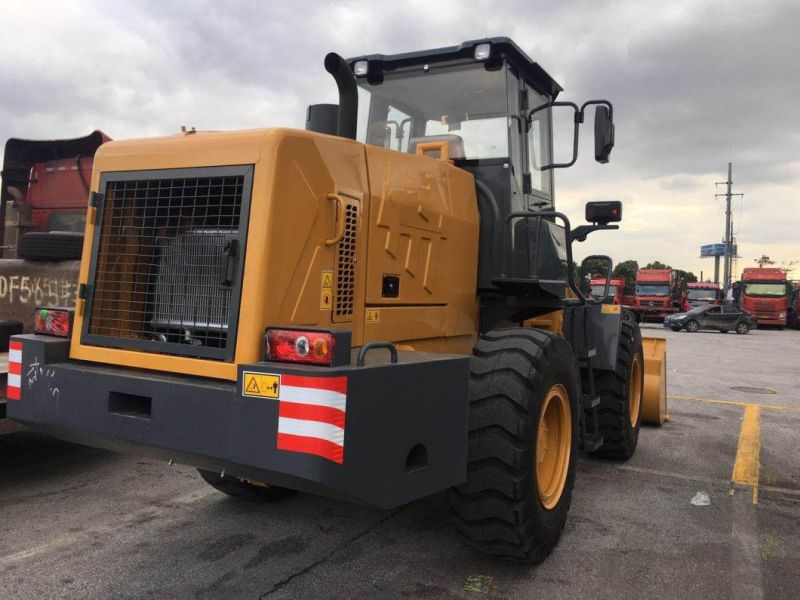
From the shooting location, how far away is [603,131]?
4430 millimetres

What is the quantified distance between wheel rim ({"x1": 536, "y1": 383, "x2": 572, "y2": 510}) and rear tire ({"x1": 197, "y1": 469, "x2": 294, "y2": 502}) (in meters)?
1.82

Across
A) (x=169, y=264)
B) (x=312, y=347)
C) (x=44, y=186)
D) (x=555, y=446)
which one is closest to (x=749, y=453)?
(x=555, y=446)

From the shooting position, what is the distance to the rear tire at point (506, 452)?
3.27 meters

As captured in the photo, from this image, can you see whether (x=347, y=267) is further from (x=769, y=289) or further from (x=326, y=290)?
(x=769, y=289)

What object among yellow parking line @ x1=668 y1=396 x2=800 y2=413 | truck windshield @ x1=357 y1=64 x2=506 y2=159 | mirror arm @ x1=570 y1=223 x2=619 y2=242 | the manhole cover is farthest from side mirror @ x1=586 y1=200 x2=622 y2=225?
the manhole cover

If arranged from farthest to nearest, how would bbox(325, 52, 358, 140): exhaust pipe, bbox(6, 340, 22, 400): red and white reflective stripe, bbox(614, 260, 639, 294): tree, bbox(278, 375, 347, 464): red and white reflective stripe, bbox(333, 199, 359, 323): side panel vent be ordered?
bbox(614, 260, 639, 294): tree < bbox(325, 52, 358, 140): exhaust pipe < bbox(6, 340, 22, 400): red and white reflective stripe < bbox(333, 199, 359, 323): side panel vent < bbox(278, 375, 347, 464): red and white reflective stripe

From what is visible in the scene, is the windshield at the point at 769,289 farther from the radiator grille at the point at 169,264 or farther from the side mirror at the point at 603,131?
the radiator grille at the point at 169,264

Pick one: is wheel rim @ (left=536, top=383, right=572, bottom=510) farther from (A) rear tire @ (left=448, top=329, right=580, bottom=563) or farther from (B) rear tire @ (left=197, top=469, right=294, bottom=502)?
(B) rear tire @ (left=197, top=469, right=294, bottom=502)

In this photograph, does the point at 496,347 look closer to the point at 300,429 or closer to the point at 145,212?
the point at 300,429

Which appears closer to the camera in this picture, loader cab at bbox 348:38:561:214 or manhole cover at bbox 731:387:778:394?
loader cab at bbox 348:38:561:214

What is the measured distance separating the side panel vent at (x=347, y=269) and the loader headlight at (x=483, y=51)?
1.79 metres

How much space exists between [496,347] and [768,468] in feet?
12.5

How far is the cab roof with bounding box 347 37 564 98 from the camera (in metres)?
4.30

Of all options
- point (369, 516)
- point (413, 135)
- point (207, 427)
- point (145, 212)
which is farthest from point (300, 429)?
point (413, 135)
